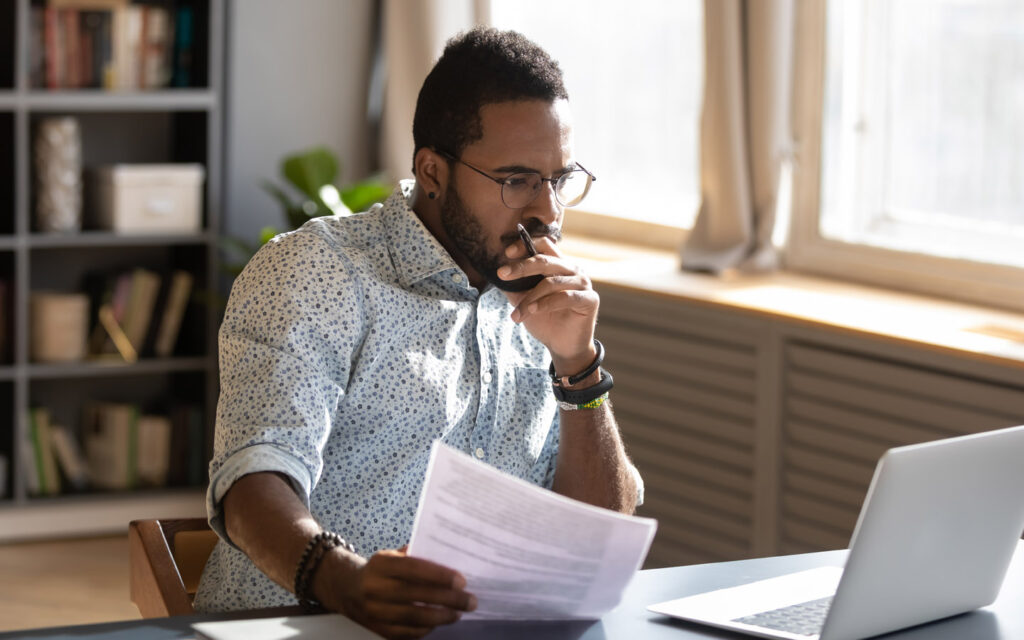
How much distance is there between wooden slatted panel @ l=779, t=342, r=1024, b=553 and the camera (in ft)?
8.98

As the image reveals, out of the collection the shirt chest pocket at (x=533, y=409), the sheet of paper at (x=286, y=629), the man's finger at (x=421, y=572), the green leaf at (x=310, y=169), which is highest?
the green leaf at (x=310, y=169)

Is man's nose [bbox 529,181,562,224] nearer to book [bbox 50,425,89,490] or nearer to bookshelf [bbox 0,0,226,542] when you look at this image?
bookshelf [bbox 0,0,226,542]

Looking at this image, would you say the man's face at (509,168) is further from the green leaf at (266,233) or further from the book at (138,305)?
the book at (138,305)

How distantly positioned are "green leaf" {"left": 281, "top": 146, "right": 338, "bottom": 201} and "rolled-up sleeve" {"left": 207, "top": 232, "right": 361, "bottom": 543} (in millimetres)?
2268

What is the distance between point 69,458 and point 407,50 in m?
1.56

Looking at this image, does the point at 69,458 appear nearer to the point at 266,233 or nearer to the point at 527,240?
the point at 266,233

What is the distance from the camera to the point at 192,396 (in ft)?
13.8

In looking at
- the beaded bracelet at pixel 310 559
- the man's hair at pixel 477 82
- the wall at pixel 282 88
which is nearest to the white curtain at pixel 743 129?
the wall at pixel 282 88

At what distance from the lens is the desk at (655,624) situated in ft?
4.20

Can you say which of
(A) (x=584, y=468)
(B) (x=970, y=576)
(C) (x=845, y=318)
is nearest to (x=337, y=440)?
(A) (x=584, y=468)

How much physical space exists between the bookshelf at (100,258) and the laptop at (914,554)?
2790mm

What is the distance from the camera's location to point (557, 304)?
5.49 feet

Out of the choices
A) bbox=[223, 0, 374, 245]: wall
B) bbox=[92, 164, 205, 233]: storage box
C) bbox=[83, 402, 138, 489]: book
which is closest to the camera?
→ bbox=[92, 164, 205, 233]: storage box

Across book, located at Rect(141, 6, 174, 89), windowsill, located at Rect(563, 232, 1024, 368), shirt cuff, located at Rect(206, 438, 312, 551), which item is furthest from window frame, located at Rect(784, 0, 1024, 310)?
shirt cuff, located at Rect(206, 438, 312, 551)
